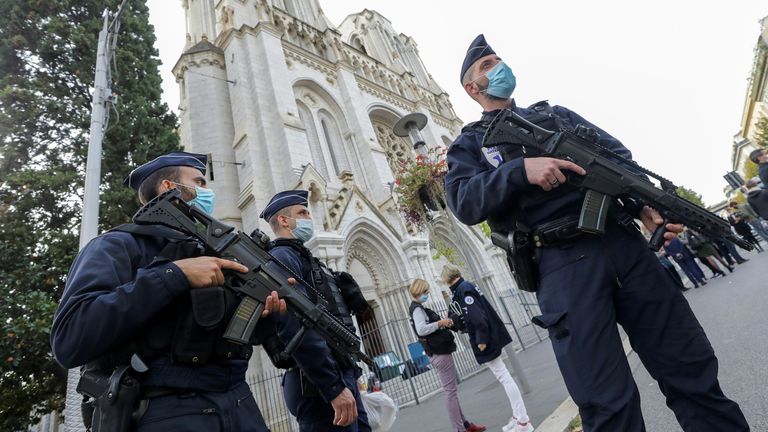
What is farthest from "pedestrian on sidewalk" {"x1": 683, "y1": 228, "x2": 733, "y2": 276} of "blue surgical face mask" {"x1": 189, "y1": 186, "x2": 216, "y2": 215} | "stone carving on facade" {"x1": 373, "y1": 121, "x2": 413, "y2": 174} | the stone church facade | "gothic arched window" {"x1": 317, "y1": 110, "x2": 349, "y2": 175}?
"stone carving on facade" {"x1": 373, "y1": 121, "x2": 413, "y2": 174}

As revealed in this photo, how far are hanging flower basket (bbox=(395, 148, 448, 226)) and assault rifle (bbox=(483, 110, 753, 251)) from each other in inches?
207

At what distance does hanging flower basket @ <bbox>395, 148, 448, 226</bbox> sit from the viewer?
7496 mm

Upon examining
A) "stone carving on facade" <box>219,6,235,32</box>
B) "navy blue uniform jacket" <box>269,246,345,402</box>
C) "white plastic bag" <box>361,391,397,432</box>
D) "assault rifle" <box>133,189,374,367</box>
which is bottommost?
"white plastic bag" <box>361,391,397,432</box>

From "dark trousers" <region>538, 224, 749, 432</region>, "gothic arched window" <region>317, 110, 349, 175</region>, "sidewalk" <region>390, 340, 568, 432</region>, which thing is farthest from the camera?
"gothic arched window" <region>317, 110, 349, 175</region>

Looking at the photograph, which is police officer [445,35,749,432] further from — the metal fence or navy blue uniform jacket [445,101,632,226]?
the metal fence

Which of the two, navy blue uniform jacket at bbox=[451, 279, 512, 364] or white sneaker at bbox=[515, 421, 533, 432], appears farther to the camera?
navy blue uniform jacket at bbox=[451, 279, 512, 364]

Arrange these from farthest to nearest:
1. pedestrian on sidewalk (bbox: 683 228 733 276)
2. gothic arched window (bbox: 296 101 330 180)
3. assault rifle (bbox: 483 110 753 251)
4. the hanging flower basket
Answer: gothic arched window (bbox: 296 101 330 180), pedestrian on sidewalk (bbox: 683 228 733 276), the hanging flower basket, assault rifle (bbox: 483 110 753 251)

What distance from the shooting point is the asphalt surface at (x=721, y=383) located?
8.66 ft

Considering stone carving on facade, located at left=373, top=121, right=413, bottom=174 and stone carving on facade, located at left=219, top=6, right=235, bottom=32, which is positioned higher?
stone carving on facade, located at left=219, top=6, right=235, bottom=32

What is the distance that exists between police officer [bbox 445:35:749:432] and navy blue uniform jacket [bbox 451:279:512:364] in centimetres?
251

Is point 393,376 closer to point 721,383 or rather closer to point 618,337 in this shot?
point 721,383

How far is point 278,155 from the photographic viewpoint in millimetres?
12117

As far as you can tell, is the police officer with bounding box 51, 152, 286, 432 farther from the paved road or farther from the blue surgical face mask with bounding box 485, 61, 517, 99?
the paved road

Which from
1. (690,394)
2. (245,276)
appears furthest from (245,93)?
(690,394)
